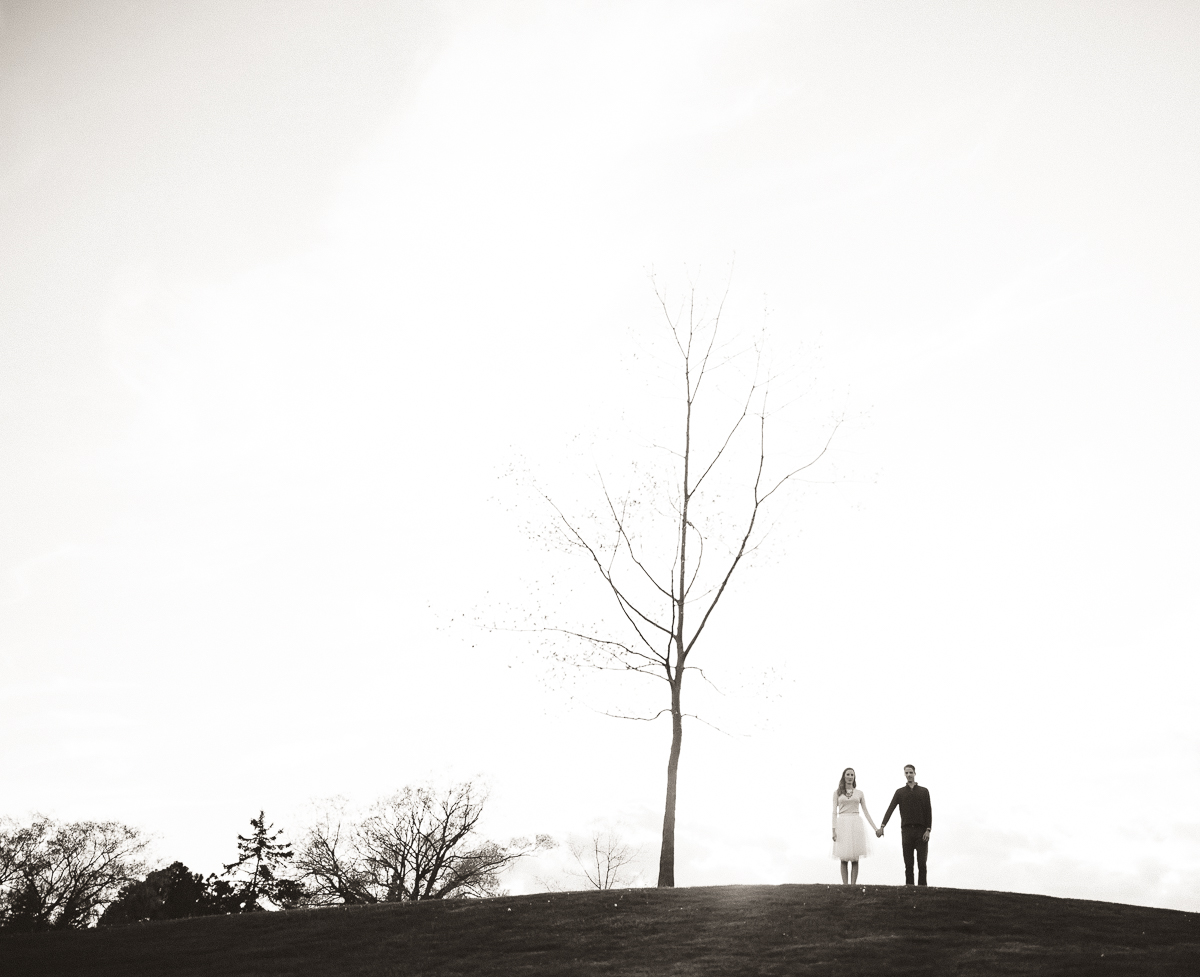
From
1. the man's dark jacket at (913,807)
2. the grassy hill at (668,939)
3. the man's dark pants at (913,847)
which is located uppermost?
the man's dark jacket at (913,807)

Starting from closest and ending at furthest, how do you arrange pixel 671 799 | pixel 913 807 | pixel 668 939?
pixel 668 939, pixel 913 807, pixel 671 799

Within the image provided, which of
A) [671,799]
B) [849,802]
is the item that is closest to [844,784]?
[849,802]

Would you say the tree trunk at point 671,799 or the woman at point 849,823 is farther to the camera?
the tree trunk at point 671,799

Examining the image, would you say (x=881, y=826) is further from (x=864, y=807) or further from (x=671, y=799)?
(x=671, y=799)

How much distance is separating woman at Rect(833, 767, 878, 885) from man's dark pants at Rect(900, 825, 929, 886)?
2.13 ft

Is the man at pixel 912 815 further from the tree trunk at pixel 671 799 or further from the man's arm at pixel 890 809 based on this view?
the tree trunk at pixel 671 799

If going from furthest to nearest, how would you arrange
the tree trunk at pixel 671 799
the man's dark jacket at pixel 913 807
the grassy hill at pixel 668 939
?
the tree trunk at pixel 671 799 < the man's dark jacket at pixel 913 807 < the grassy hill at pixel 668 939

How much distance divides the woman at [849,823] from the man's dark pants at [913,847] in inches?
25.6

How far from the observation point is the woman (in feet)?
57.1

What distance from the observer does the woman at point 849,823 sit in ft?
57.1

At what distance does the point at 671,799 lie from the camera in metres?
21.6

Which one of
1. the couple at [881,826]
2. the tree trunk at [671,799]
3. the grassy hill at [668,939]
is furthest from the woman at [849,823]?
the tree trunk at [671,799]

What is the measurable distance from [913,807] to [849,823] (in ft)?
4.13

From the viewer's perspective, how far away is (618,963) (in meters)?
12.2
